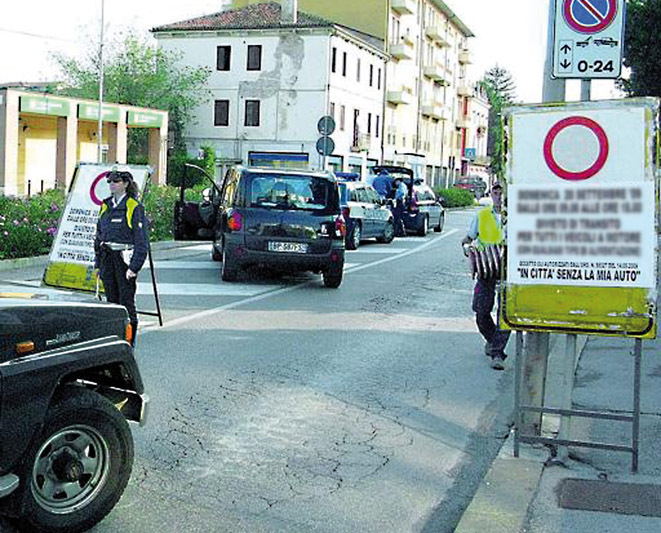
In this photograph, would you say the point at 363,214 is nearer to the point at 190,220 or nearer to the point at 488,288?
the point at 190,220

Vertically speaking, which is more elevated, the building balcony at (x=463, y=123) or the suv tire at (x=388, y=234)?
the building balcony at (x=463, y=123)

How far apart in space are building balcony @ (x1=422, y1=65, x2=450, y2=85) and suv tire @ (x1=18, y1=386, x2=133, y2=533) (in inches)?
2963

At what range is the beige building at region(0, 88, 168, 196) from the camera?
38.5 m

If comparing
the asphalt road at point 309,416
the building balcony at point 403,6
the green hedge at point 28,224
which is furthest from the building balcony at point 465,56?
the asphalt road at point 309,416

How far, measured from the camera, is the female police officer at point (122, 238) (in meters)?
9.31

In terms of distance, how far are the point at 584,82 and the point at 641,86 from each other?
15.3m

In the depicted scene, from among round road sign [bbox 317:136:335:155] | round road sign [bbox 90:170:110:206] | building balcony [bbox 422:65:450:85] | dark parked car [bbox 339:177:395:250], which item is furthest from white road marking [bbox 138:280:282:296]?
building balcony [bbox 422:65:450:85]

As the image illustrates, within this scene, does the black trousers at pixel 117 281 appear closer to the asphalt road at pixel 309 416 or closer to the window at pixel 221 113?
the asphalt road at pixel 309 416

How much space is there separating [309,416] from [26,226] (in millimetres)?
10767

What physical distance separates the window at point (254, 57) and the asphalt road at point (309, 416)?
45524 mm

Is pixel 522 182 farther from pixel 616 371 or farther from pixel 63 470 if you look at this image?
pixel 616 371

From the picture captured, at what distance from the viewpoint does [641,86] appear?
2105 cm

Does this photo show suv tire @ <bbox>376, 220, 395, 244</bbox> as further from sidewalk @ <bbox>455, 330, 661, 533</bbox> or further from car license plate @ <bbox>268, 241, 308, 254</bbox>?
sidewalk @ <bbox>455, 330, 661, 533</bbox>

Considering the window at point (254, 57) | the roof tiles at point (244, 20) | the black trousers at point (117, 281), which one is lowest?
the black trousers at point (117, 281)
